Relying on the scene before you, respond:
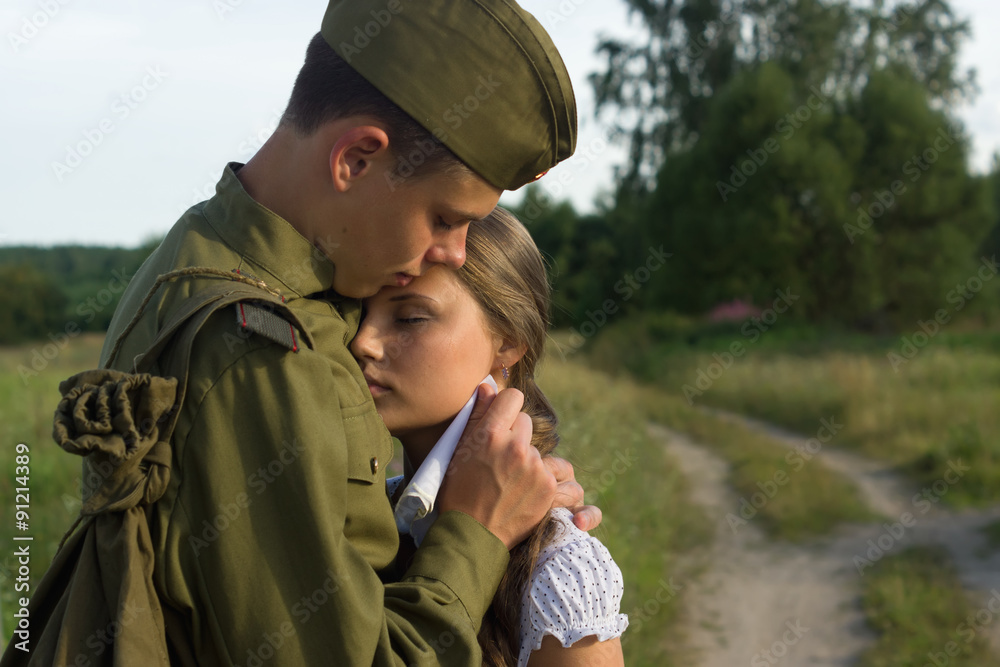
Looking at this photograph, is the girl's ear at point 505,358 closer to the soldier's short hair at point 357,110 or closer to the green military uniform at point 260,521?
the soldier's short hair at point 357,110

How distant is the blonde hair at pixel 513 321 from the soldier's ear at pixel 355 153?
2.02 ft

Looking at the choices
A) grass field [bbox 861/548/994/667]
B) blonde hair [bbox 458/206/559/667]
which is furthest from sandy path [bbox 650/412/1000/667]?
blonde hair [bbox 458/206/559/667]

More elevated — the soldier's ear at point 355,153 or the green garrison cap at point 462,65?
the green garrison cap at point 462,65

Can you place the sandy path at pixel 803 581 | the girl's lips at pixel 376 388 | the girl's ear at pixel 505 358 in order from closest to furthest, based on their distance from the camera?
the girl's lips at pixel 376 388 < the girl's ear at pixel 505 358 < the sandy path at pixel 803 581

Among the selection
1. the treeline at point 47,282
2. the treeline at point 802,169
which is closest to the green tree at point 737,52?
the treeline at point 802,169

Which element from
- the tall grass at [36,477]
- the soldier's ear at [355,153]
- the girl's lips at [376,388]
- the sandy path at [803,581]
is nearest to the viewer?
the soldier's ear at [355,153]

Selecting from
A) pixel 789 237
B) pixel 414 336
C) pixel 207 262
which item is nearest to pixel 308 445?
pixel 207 262

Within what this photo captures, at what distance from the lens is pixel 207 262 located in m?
1.47

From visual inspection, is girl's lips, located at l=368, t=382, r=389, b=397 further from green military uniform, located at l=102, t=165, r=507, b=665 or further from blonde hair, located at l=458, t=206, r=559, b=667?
green military uniform, located at l=102, t=165, r=507, b=665

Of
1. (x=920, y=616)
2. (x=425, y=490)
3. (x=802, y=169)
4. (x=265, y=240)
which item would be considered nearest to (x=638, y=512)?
(x=920, y=616)

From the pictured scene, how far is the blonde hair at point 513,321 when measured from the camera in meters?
1.92

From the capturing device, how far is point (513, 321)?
226cm

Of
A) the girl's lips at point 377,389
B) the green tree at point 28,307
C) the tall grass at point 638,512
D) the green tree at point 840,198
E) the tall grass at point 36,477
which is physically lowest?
the green tree at point 28,307

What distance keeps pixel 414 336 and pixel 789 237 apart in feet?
73.5
